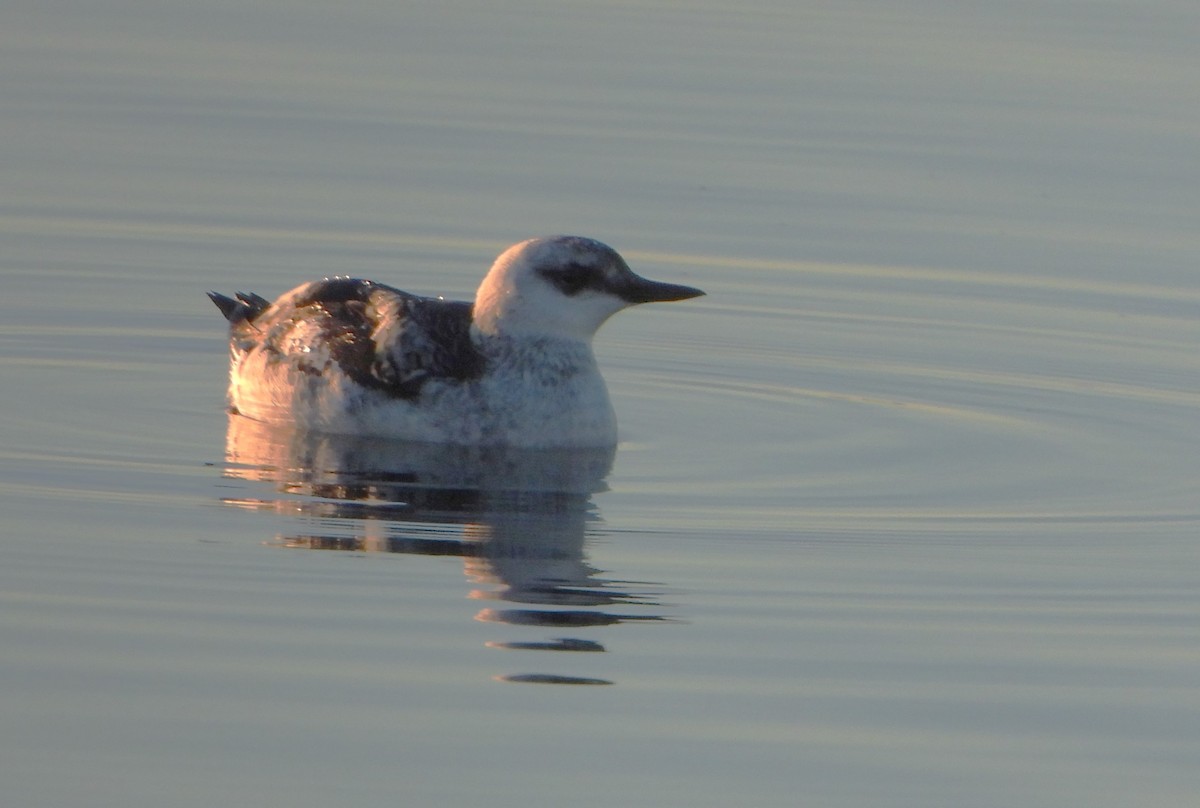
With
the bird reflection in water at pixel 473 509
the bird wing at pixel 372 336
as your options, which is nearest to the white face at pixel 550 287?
the bird wing at pixel 372 336

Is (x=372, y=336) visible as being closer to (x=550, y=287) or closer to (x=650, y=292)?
(x=550, y=287)

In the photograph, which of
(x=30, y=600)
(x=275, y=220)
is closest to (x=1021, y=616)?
(x=30, y=600)

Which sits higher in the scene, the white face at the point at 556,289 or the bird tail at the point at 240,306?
the white face at the point at 556,289

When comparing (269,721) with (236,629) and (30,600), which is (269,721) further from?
(30,600)

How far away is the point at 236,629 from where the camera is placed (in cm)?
693

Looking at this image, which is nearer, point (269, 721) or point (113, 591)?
point (269, 721)

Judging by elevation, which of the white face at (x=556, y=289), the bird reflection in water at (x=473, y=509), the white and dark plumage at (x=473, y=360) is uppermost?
the white face at (x=556, y=289)

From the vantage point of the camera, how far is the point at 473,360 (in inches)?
388

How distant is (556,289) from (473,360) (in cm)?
44

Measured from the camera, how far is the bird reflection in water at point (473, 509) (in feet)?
24.1

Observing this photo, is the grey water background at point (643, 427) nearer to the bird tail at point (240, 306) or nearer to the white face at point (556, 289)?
the bird tail at point (240, 306)

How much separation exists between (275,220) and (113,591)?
248 inches

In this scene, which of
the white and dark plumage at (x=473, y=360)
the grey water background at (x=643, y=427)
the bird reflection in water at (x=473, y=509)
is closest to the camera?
the grey water background at (x=643, y=427)

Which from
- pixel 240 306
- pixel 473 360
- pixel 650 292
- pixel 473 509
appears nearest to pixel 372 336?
pixel 473 360
